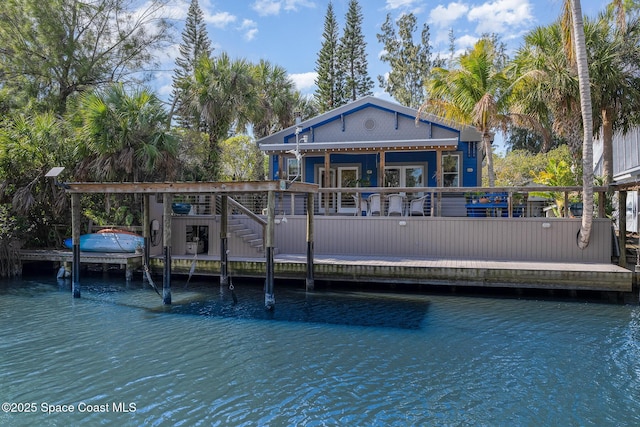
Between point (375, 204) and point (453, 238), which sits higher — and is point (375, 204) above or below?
above

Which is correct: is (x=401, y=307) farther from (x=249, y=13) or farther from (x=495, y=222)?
(x=249, y=13)

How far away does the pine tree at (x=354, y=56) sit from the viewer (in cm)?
3178

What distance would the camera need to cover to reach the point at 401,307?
9.85 meters

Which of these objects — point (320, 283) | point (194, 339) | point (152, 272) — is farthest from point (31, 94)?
point (194, 339)

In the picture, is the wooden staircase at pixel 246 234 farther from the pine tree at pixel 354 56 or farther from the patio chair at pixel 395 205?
the pine tree at pixel 354 56

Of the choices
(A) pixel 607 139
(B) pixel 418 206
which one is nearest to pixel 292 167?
(B) pixel 418 206

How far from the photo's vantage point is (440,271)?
10703 mm

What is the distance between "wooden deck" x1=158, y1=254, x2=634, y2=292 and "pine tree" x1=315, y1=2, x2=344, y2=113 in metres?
20.8

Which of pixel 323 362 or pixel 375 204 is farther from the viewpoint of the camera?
pixel 375 204

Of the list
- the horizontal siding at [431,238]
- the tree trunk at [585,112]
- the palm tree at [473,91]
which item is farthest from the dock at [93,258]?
the tree trunk at [585,112]

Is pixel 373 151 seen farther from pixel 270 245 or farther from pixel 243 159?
pixel 243 159

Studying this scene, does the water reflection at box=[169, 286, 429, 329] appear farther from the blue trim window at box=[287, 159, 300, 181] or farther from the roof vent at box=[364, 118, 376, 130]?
the roof vent at box=[364, 118, 376, 130]

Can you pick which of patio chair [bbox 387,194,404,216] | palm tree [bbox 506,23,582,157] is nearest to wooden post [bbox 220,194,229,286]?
patio chair [bbox 387,194,404,216]

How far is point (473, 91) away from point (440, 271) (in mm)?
6723
